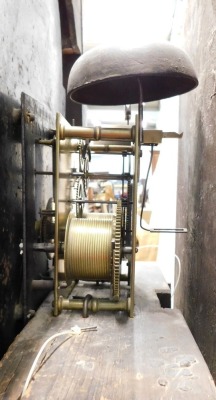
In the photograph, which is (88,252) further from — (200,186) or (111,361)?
(200,186)

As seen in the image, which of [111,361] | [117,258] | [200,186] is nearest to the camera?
[111,361]

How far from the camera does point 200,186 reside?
1.78 metres

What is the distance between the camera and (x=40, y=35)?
1872 mm

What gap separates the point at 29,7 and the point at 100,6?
5.90 ft

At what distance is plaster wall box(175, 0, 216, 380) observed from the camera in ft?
5.05

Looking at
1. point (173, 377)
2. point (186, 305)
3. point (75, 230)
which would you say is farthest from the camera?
point (186, 305)

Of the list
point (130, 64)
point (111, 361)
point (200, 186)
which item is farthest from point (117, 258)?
point (130, 64)

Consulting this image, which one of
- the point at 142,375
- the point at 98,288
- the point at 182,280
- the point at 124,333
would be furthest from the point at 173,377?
the point at 182,280

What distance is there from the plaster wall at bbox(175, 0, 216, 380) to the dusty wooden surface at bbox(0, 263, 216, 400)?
29cm

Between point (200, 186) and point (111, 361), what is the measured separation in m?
1.05

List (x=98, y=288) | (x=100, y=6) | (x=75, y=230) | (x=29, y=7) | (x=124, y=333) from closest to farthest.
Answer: (x=124, y=333), (x=75, y=230), (x=29, y=7), (x=98, y=288), (x=100, y=6)

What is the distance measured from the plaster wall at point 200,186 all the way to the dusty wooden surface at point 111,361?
29cm

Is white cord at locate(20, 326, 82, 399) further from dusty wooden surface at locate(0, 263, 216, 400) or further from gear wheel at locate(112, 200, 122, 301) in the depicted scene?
gear wheel at locate(112, 200, 122, 301)

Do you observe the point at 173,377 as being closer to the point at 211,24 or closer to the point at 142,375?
the point at 142,375
